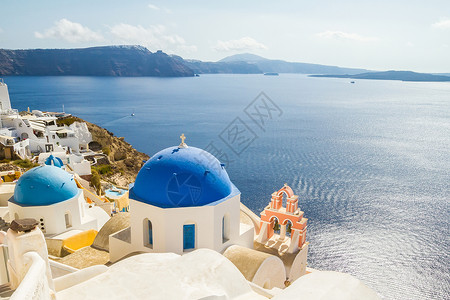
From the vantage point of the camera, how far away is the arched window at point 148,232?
12023mm

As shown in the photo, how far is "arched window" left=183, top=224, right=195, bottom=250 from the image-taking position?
11.7m

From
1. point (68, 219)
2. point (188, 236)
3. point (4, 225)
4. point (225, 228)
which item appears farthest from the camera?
point (68, 219)

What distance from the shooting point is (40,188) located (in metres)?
15.3

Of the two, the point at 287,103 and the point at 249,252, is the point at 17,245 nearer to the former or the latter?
the point at 249,252

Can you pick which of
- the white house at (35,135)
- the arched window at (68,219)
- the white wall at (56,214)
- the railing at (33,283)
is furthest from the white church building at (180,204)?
the white house at (35,135)

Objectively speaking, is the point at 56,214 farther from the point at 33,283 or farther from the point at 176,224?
the point at 33,283

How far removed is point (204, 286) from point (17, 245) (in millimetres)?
4174

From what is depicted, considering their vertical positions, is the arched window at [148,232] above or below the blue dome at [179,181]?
below

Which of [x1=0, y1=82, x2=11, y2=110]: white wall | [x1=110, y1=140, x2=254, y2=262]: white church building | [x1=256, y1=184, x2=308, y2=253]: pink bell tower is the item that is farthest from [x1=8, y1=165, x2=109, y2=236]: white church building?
[x1=0, y1=82, x2=11, y2=110]: white wall

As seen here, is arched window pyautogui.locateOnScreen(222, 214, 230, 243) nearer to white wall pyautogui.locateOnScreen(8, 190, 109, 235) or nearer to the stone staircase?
white wall pyautogui.locateOnScreen(8, 190, 109, 235)

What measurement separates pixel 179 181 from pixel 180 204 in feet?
2.64

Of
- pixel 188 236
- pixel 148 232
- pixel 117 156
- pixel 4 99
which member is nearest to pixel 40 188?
pixel 148 232

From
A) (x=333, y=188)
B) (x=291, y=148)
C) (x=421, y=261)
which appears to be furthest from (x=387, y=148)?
(x=421, y=261)

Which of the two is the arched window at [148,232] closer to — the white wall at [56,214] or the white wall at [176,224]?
the white wall at [176,224]
